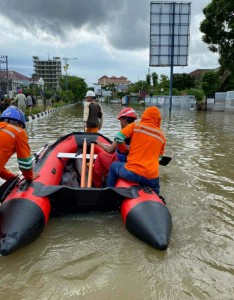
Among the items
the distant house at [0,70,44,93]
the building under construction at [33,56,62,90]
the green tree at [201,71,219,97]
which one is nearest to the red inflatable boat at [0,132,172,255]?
the green tree at [201,71,219,97]

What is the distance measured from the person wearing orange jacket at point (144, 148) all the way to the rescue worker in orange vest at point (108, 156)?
0.30 metres

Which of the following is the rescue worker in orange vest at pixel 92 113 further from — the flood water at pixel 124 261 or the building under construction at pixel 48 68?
the building under construction at pixel 48 68

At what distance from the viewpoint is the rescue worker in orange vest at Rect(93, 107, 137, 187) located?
3.90 meters

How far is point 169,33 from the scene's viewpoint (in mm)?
23438

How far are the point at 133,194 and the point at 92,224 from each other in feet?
2.00

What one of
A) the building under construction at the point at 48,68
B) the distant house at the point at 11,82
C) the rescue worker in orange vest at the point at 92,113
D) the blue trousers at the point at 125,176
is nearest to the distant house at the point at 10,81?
the distant house at the point at 11,82

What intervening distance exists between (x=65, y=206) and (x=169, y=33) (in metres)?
22.4

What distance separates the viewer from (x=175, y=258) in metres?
2.89

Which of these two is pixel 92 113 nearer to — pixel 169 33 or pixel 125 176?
pixel 125 176

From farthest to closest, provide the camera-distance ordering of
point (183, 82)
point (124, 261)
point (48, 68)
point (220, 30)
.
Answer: point (48, 68) < point (183, 82) < point (220, 30) < point (124, 261)

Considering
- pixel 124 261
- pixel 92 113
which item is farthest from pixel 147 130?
pixel 92 113

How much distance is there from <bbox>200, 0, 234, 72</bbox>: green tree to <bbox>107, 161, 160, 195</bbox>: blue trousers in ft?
69.3

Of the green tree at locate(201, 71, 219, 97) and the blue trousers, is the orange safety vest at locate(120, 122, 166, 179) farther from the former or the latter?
the green tree at locate(201, 71, 219, 97)

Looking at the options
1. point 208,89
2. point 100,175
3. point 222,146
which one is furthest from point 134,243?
point 208,89
